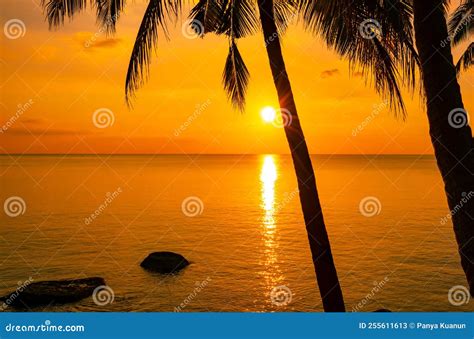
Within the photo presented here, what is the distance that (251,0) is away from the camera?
7516 mm

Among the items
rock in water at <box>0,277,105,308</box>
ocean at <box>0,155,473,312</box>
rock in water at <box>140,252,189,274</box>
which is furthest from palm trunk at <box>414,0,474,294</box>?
rock in water at <box>140,252,189,274</box>

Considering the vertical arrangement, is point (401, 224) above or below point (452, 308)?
above

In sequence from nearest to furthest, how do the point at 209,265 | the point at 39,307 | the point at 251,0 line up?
the point at 251,0 → the point at 39,307 → the point at 209,265

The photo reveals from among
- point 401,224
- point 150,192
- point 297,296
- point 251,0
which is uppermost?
point 150,192

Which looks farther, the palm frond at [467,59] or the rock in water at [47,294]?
the palm frond at [467,59]

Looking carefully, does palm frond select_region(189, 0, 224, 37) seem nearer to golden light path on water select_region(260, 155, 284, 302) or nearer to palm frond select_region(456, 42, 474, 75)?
golden light path on water select_region(260, 155, 284, 302)

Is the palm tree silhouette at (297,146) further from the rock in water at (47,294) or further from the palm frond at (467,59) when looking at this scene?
the palm frond at (467,59)

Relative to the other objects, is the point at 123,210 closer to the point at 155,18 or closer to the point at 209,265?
the point at 209,265

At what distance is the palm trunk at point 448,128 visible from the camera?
4.97m

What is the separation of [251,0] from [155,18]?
1.72 metres

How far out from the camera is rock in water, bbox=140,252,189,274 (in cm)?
2064

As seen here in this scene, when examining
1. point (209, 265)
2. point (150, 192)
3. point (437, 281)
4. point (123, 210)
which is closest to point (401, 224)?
point (437, 281)

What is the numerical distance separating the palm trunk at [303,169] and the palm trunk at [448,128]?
1909 mm

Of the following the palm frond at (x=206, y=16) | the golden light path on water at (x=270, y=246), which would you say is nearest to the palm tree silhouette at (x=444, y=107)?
the palm frond at (x=206, y=16)
